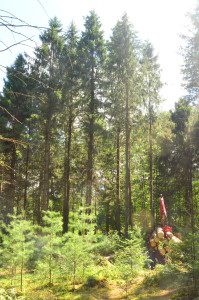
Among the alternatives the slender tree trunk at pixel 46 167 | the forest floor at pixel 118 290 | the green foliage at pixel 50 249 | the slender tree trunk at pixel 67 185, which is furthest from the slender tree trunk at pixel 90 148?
the forest floor at pixel 118 290

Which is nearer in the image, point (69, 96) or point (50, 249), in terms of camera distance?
point (50, 249)

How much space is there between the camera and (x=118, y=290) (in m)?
13.1

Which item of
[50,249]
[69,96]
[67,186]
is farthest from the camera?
[69,96]

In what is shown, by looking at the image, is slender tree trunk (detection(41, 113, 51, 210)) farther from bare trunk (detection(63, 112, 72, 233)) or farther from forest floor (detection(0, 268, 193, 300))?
forest floor (detection(0, 268, 193, 300))

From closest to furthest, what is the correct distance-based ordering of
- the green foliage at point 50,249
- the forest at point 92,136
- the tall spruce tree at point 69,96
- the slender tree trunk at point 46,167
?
the green foliage at point 50,249 → the forest at point 92,136 → the slender tree trunk at point 46,167 → the tall spruce tree at point 69,96

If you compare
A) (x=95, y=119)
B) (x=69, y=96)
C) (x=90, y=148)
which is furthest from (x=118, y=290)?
(x=69, y=96)

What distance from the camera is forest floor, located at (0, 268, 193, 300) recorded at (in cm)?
1180

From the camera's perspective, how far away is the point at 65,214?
23.5 m

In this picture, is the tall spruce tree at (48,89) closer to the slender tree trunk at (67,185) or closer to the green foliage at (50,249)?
the slender tree trunk at (67,185)

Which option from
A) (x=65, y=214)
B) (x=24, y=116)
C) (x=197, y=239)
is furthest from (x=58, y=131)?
(x=197, y=239)

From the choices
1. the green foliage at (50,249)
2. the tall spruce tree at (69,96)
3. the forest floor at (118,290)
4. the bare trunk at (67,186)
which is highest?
the tall spruce tree at (69,96)

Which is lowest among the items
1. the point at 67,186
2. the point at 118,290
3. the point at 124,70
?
the point at 118,290

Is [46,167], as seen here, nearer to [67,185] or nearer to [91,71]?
[67,185]

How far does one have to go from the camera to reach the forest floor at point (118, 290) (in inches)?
465
